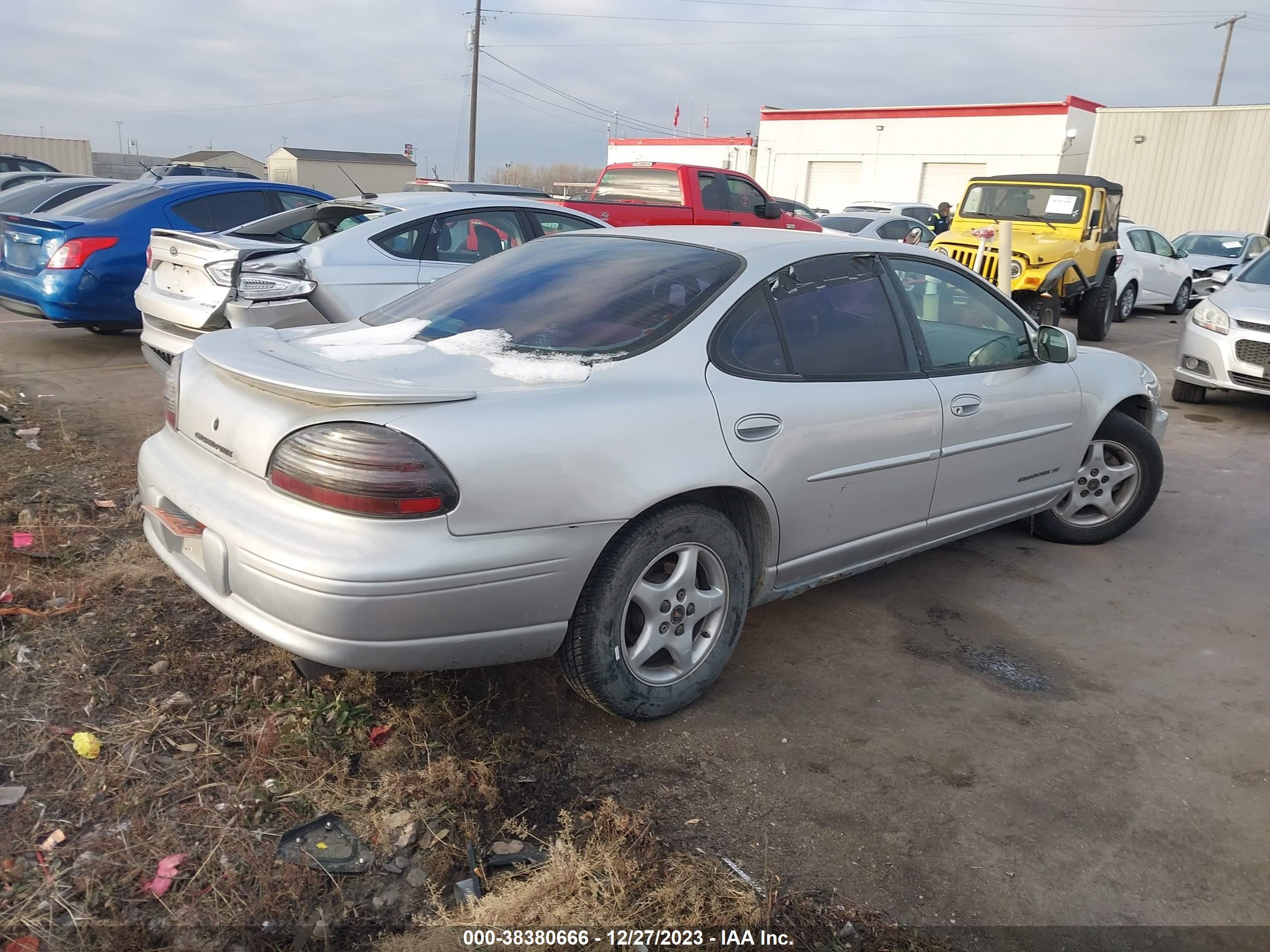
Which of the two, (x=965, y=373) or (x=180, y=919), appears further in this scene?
(x=965, y=373)

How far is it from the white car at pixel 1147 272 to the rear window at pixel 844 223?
160 inches

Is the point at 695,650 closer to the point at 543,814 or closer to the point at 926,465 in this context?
the point at 543,814

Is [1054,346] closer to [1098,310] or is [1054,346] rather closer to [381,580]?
[381,580]

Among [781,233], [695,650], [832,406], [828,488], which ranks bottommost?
[695,650]

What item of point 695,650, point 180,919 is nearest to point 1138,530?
point 695,650

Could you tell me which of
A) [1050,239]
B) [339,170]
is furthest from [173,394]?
[339,170]

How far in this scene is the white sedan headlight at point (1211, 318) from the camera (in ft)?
27.0

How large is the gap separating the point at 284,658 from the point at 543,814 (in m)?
1.21

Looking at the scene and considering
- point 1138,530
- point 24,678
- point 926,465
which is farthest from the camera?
point 1138,530

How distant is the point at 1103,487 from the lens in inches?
195

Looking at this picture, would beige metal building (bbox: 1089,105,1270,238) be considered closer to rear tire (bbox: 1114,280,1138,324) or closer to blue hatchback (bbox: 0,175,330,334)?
rear tire (bbox: 1114,280,1138,324)

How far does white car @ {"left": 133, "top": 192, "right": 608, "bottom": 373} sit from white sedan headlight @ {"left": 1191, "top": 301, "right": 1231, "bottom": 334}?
5744 mm

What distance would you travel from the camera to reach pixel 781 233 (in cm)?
378

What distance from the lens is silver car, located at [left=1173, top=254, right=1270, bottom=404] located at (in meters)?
8.00
